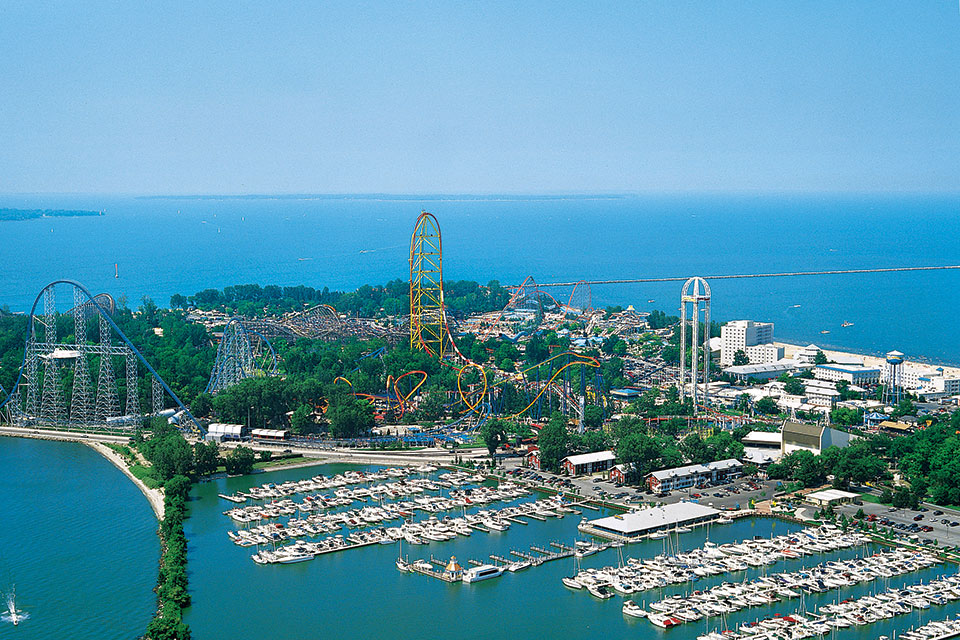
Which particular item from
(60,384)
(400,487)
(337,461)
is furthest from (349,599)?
(60,384)

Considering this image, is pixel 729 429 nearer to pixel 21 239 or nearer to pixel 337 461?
pixel 337 461

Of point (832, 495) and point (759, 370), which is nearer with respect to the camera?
point (832, 495)

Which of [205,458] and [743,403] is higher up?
[743,403]

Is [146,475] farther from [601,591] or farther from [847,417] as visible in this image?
[847,417]

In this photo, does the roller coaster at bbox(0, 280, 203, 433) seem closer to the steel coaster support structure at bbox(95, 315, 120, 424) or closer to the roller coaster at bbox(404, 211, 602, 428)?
the steel coaster support structure at bbox(95, 315, 120, 424)

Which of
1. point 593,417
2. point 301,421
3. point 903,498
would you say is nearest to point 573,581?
point 903,498

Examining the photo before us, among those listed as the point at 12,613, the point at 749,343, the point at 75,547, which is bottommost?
the point at 12,613

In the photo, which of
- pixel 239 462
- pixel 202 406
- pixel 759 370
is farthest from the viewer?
pixel 759 370

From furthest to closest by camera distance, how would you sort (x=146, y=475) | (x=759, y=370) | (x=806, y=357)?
1. (x=806, y=357)
2. (x=759, y=370)
3. (x=146, y=475)
